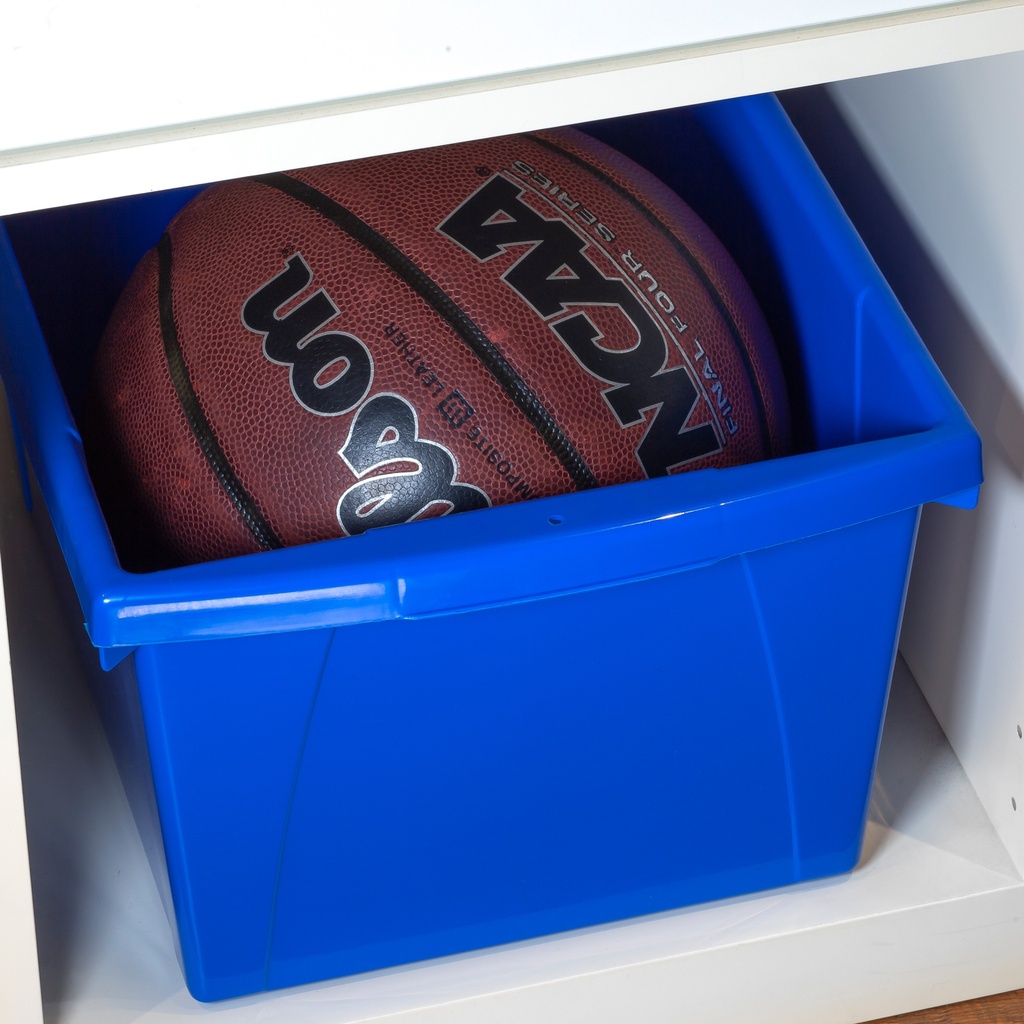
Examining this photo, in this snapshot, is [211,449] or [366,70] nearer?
[366,70]

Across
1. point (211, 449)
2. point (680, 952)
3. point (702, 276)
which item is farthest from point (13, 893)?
point (702, 276)

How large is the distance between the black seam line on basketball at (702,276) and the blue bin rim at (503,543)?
0.35 feet

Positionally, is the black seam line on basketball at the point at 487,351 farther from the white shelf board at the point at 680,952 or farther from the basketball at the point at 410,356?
the white shelf board at the point at 680,952

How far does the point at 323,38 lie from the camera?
51 centimetres

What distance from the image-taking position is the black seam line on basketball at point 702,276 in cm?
77

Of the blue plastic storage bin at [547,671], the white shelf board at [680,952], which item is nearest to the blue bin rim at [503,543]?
the blue plastic storage bin at [547,671]

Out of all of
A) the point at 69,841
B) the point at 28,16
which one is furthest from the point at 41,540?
the point at 28,16

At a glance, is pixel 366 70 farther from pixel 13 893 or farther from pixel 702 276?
pixel 13 893

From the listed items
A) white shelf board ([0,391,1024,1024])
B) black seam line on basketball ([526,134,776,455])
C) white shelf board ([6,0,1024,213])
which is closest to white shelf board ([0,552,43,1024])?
white shelf board ([0,391,1024,1024])

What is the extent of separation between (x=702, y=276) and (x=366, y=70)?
0.97ft

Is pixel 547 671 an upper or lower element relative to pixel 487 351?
lower

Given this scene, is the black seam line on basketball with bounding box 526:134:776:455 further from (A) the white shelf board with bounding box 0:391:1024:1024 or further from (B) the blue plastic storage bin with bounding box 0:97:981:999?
(A) the white shelf board with bounding box 0:391:1024:1024

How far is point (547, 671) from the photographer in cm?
70

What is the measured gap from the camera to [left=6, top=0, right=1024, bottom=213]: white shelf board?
0.50 metres
